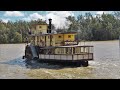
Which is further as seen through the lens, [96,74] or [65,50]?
[65,50]

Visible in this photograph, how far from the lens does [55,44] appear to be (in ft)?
35.8

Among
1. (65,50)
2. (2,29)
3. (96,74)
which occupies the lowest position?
(96,74)

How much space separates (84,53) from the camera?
33.6ft
